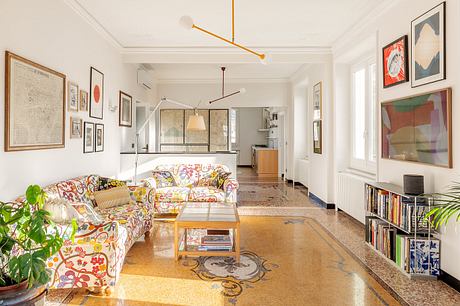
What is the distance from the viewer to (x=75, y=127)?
4242mm

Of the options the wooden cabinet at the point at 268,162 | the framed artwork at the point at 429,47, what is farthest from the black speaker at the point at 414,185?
the wooden cabinet at the point at 268,162

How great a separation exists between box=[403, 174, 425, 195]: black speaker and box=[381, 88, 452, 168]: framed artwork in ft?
0.67

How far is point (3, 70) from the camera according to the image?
9.34 ft

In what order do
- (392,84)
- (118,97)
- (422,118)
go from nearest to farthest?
(422,118) → (392,84) → (118,97)

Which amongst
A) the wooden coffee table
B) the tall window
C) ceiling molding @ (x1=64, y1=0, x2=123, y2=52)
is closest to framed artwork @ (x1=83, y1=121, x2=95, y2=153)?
ceiling molding @ (x1=64, y1=0, x2=123, y2=52)

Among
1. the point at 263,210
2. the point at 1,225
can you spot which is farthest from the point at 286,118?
the point at 1,225

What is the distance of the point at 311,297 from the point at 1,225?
223 cm

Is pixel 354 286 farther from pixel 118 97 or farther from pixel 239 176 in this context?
pixel 239 176

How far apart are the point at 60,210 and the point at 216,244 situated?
1556 millimetres

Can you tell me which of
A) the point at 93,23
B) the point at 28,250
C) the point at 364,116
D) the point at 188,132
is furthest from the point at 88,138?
the point at 188,132

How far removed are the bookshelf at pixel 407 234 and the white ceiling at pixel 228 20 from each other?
2.44 meters

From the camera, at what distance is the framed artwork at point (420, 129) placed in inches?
115

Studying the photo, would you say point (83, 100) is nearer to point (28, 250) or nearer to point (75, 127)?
point (75, 127)

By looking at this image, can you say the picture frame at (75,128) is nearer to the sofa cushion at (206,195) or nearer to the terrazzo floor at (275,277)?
the terrazzo floor at (275,277)
